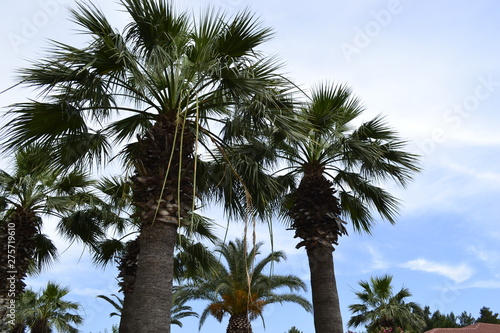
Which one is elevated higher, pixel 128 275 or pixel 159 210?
pixel 128 275

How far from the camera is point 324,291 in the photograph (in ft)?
33.4

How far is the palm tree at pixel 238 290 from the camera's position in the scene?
2056cm

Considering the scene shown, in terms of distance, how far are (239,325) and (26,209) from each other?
11372 mm

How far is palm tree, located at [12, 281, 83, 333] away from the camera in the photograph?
22.8m

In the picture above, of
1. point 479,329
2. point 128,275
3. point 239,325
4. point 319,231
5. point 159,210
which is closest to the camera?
point 159,210

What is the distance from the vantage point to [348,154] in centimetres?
1116

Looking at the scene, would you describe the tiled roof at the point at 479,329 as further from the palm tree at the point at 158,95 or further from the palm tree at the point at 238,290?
the palm tree at the point at 158,95

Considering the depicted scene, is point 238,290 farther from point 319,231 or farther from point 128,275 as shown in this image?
point 319,231

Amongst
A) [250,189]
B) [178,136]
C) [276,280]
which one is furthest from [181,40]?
[276,280]

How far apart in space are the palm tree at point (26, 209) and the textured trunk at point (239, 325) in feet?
29.7

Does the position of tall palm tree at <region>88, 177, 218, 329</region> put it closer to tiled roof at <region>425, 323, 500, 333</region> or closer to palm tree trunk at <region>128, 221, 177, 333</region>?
palm tree trunk at <region>128, 221, 177, 333</region>

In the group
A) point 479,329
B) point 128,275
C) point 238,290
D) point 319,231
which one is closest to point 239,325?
point 238,290

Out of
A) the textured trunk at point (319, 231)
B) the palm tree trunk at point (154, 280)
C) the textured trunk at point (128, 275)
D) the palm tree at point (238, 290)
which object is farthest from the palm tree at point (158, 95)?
the palm tree at point (238, 290)

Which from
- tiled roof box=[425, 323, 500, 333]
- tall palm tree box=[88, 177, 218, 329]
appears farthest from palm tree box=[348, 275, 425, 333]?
tall palm tree box=[88, 177, 218, 329]
